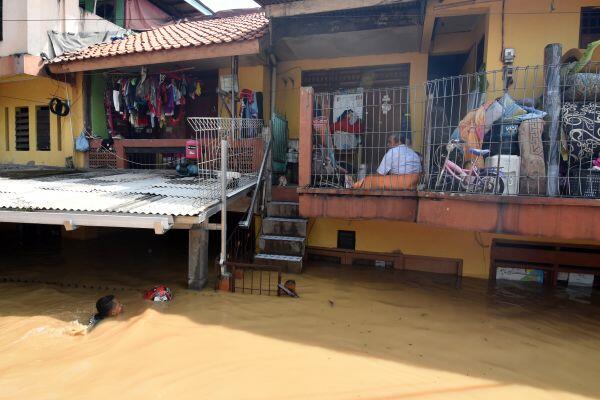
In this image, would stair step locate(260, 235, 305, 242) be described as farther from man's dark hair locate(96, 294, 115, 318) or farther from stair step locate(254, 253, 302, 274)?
man's dark hair locate(96, 294, 115, 318)

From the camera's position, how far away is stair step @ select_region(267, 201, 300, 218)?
6852 millimetres

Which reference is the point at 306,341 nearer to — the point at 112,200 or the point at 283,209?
the point at 283,209

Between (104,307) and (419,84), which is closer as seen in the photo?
(104,307)

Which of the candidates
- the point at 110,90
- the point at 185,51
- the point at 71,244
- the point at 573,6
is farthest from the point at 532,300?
the point at 110,90

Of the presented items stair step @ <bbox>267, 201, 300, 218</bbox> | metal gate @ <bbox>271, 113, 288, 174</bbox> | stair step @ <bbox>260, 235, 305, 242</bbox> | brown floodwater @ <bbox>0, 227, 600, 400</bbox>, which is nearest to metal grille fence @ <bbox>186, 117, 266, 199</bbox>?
metal gate @ <bbox>271, 113, 288, 174</bbox>

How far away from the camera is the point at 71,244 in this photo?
8.60 metres

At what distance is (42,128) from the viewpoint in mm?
10242

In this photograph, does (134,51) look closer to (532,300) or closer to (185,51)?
(185,51)

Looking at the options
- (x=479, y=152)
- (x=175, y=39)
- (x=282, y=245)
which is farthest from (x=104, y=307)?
(x=175, y=39)

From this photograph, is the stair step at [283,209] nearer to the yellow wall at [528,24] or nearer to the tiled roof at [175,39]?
the tiled roof at [175,39]

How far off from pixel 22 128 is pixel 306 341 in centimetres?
1090

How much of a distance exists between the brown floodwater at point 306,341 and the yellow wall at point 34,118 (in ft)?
15.5

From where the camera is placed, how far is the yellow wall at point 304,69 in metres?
8.05

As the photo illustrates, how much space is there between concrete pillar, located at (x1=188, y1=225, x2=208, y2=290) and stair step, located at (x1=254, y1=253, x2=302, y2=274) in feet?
3.54
